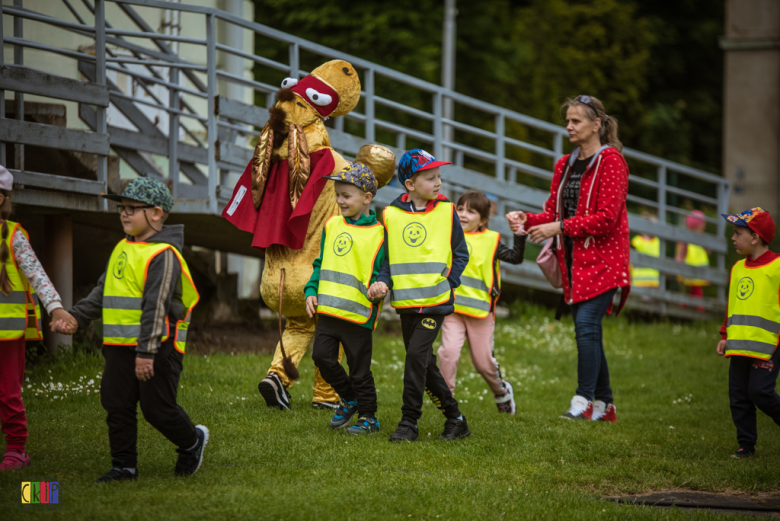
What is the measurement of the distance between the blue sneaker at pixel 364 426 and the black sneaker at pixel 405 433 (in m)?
0.19

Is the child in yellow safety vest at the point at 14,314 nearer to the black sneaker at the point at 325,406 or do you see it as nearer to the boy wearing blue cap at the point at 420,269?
the boy wearing blue cap at the point at 420,269

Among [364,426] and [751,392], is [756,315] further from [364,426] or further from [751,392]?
[364,426]

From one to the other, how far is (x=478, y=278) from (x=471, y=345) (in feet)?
1.65

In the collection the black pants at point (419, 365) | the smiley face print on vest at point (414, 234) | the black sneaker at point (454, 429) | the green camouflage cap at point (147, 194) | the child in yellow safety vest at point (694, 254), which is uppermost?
the child in yellow safety vest at point (694, 254)

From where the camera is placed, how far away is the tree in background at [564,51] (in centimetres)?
2144

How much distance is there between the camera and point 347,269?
5074mm

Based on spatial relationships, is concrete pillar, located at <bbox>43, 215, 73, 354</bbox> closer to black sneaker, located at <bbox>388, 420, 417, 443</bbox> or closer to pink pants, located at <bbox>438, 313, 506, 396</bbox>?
pink pants, located at <bbox>438, 313, 506, 396</bbox>

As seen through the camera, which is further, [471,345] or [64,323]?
[471,345]

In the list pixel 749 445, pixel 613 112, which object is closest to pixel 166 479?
pixel 749 445

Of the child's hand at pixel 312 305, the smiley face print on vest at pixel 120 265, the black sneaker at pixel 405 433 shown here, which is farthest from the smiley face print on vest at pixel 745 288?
the smiley face print on vest at pixel 120 265

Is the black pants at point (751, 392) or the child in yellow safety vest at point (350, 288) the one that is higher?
the child in yellow safety vest at point (350, 288)

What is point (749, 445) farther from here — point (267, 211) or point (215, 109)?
point (215, 109)

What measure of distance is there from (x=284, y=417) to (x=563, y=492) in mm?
2007

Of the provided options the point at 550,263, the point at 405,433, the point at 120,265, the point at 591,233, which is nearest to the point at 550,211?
the point at 550,263
